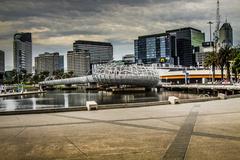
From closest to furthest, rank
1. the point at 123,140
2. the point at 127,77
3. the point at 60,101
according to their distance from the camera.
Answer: the point at 123,140
the point at 60,101
the point at 127,77

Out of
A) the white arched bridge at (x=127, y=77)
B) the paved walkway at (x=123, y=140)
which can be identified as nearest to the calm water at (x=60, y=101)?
the white arched bridge at (x=127, y=77)

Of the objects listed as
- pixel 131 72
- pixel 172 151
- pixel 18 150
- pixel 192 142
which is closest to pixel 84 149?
pixel 18 150

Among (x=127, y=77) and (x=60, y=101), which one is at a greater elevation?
(x=127, y=77)

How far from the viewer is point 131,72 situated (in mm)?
172125

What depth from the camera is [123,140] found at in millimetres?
15031

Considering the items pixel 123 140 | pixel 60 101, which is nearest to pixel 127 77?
pixel 60 101

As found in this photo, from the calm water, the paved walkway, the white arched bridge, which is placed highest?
the white arched bridge

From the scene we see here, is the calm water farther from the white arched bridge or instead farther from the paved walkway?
the paved walkway

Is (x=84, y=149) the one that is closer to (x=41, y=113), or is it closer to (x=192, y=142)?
(x=192, y=142)

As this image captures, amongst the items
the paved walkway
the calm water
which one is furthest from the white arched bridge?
the paved walkway

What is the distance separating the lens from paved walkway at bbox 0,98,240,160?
12281 mm

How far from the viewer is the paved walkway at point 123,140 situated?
1228 centimetres

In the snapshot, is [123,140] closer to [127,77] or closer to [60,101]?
[60,101]

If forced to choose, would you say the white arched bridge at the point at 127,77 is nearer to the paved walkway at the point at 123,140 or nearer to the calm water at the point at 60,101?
the calm water at the point at 60,101
